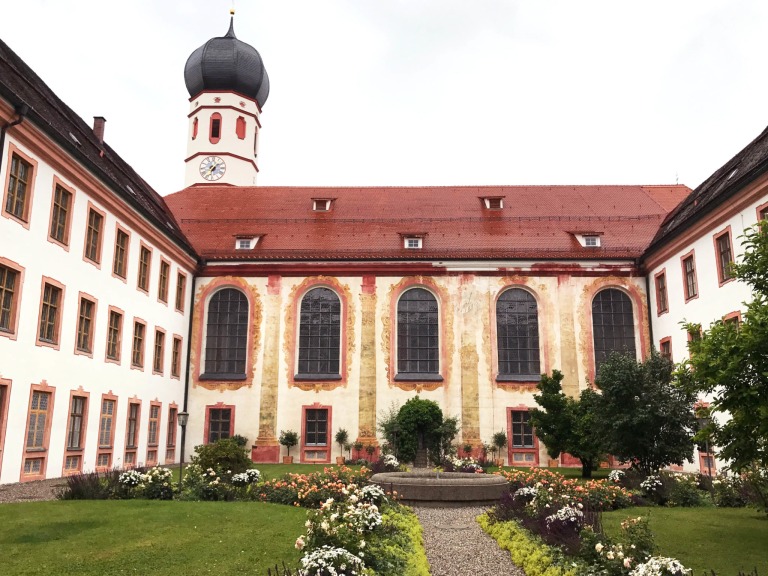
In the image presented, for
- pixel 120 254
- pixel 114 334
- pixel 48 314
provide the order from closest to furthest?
pixel 48 314 → pixel 114 334 → pixel 120 254

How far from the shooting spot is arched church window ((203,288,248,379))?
29062mm

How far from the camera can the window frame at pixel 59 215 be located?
60.4ft

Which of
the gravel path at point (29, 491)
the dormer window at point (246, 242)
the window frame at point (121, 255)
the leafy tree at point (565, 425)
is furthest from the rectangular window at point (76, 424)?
the leafy tree at point (565, 425)

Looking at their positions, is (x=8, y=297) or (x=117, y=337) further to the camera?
(x=117, y=337)

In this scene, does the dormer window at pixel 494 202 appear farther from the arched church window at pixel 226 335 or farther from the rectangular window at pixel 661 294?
the arched church window at pixel 226 335

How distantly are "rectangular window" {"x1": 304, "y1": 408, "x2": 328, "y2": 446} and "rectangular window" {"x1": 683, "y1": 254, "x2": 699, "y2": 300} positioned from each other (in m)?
14.7

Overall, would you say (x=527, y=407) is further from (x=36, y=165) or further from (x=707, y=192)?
(x=36, y=165)

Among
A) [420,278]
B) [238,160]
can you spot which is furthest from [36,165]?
[238,160]

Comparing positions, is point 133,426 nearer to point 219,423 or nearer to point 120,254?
point 219,423

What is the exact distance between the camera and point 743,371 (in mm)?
9547

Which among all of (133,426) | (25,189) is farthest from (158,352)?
(25,189)

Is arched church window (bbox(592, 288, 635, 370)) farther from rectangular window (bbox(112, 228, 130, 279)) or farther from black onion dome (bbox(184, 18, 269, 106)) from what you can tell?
black onion dome (bbox(184, 18, 269, 106))

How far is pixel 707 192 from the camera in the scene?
2559cm

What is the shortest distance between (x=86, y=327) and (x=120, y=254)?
3.29 metres
